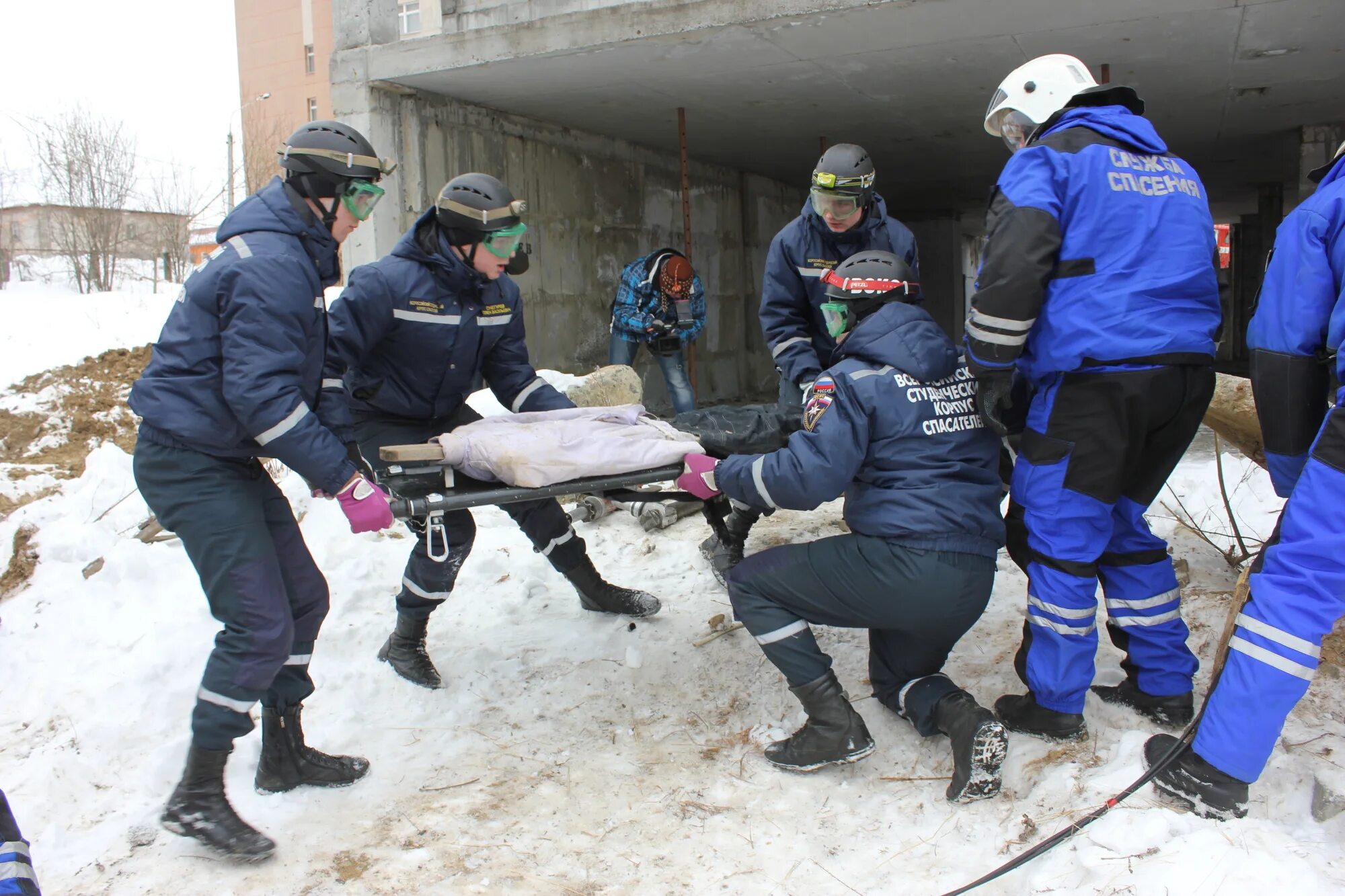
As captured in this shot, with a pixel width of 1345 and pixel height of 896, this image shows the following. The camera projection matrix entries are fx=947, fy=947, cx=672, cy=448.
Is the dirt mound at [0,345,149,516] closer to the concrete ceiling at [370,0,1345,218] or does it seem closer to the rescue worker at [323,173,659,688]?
the concrete ceiling at [370,0,1345,218]

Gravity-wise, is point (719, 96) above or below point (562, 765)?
above

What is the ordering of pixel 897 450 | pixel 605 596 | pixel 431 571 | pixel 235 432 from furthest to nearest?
pixel 605 596 < pixel 431 571 < pixel 897 450 < pixel 235 432

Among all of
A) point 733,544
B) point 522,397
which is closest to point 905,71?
point 733,544

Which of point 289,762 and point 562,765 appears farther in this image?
point 562,765

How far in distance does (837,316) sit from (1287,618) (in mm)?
1437

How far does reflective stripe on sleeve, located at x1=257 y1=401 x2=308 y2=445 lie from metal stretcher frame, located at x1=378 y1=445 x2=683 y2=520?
0.79 feet

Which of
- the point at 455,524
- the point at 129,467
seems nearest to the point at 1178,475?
the point at 455,524

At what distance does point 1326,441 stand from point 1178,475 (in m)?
3.42

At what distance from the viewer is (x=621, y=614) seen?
13.4ft

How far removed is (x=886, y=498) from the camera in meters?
2.68

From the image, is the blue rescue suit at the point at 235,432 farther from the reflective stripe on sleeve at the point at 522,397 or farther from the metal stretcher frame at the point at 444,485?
the reflective stripe on sleeve at the point at 522,397

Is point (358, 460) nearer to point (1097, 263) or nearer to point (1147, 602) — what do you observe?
point (1097, 263)

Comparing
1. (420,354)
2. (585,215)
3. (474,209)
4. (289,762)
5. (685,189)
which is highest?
(685,189)

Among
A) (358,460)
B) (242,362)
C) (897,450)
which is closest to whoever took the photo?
(242,362)
